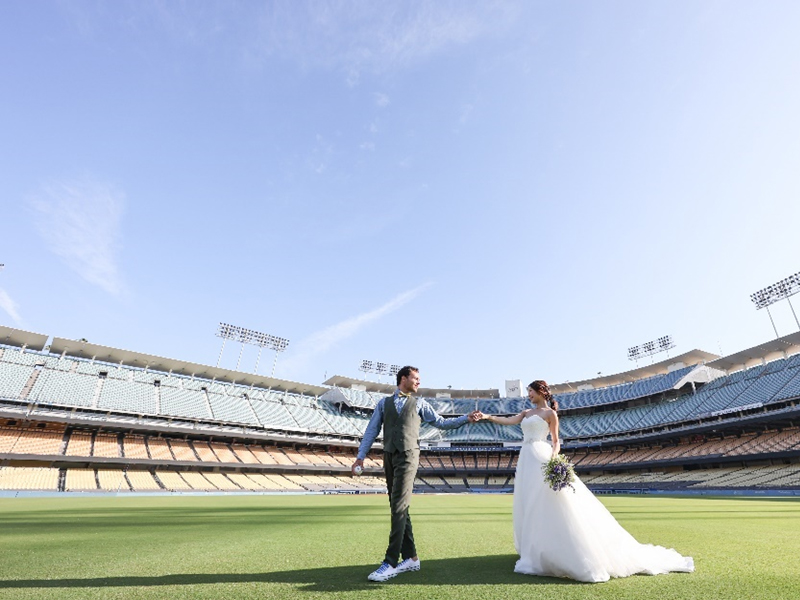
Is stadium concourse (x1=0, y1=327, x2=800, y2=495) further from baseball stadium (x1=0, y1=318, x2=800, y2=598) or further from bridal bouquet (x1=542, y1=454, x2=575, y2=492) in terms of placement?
bridal bouquet (x1=542, y1=454, x2=575, y2=492)

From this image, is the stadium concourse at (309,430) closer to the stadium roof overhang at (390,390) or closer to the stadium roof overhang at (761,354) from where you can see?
the stadium roof overhang at (761,354)

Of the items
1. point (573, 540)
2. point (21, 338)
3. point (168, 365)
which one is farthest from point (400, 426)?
point (21, 338)

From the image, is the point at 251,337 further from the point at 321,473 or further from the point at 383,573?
the point at 383,573

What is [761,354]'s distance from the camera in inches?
1796

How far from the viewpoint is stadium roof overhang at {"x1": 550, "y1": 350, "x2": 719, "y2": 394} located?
51219mm

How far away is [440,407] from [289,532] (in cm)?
5623

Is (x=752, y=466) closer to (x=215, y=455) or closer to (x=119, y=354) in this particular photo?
(x=215, y=455)

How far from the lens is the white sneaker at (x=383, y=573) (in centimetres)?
365

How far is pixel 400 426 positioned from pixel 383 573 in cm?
138

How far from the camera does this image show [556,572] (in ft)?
12.6

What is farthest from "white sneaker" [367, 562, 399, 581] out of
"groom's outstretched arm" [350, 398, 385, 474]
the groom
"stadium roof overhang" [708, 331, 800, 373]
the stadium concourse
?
"stadium roof overhang" [708, 331, 800, 373]

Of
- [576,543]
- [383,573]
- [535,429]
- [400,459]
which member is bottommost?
[383,573]

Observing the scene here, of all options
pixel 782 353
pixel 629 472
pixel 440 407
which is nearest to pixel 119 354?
pixel 440 407

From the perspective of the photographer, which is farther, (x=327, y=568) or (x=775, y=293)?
(x=775, y=293)
